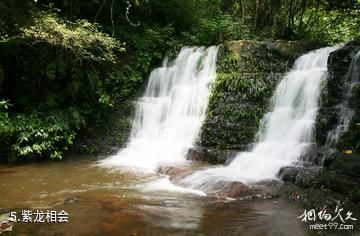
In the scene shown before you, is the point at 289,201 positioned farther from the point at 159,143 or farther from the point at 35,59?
the point at 35,59

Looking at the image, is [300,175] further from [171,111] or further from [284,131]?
[171,111]

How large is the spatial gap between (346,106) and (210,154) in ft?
10.1

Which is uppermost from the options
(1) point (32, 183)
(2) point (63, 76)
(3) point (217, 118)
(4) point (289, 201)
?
(2) point (63, 76)

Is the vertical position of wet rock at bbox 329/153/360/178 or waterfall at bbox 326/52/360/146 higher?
waterfall at bbox 326/52/360/146

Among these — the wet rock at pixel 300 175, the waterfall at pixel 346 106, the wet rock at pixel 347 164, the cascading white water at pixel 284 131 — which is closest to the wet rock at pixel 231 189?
the cascading white water at pixel 284 131

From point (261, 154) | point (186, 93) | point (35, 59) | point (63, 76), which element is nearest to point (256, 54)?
point (186, 93)

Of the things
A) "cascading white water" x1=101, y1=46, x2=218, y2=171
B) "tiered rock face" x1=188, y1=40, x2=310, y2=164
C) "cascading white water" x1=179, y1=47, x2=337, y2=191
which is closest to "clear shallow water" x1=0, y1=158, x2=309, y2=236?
"cascading white water" x1=179, y1=47, x2=337, y2=191

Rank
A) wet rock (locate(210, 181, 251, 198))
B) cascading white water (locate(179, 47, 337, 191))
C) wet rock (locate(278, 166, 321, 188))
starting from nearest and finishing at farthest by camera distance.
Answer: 1. wet rock (locate(210, 181, 251, 198))
2. wet rock (locate(278, 166, 321, 188))
3. cascading white water (locate(179, 47, 337, 191))

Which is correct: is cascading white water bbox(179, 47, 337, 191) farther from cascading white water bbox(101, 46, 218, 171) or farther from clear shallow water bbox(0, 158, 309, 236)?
cascading white water bbox(101, 46, 218, 171)

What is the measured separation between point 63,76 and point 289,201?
6.82 m

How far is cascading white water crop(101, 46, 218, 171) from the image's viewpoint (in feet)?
31.2

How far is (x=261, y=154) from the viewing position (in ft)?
27.1

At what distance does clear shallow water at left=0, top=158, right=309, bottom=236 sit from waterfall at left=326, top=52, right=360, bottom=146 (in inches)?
92.9

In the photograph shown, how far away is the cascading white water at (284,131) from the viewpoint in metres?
7.18
